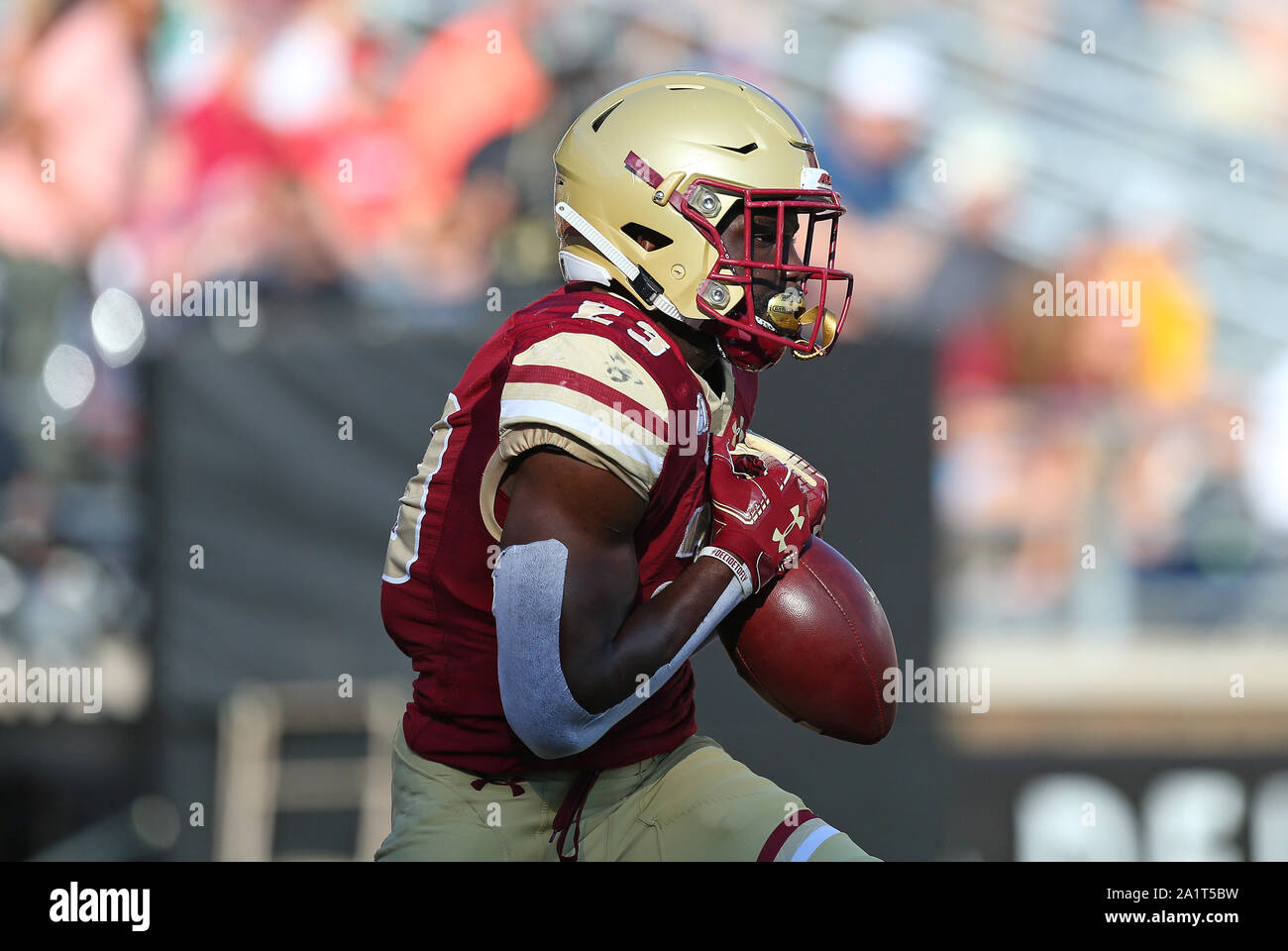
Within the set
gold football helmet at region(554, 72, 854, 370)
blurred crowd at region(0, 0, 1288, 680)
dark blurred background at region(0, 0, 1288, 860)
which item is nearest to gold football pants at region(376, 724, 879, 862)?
gold football helmet at region(554, 72, 854, 370)

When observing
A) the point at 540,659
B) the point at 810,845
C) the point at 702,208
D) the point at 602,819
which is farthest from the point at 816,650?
the point at 702,208

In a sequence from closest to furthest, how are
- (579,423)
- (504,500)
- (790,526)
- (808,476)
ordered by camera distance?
(579,423) < (504,500) < (790,526) < (808,476)

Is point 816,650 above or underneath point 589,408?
underneath

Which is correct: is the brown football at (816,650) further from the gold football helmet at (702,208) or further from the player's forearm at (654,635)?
the gold football helmet at (702,208)

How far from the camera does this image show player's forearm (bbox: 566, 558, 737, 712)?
223cm

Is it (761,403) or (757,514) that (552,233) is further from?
(757,514)

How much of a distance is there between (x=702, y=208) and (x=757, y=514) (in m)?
0.53

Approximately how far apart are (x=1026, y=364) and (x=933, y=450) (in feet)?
6.59

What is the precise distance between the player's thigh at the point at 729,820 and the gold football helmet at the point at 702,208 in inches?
28.6

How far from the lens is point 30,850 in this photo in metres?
5.42

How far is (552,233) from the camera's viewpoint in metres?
6.37

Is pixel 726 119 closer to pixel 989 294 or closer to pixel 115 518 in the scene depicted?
pixel 115 518

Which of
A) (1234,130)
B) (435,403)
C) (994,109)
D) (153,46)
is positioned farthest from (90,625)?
(1234,130)

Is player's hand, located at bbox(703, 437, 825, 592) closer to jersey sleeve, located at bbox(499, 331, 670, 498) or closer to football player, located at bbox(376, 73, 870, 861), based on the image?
football player, located at bbox(376, 73, 870, 861)
